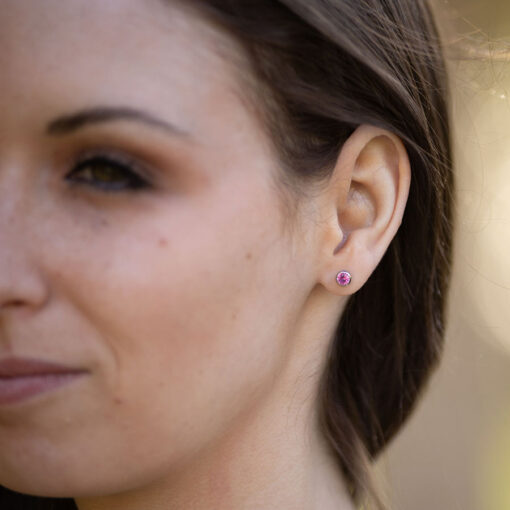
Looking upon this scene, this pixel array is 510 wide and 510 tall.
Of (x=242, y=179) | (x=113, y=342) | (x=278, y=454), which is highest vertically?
(x=242, y=179)

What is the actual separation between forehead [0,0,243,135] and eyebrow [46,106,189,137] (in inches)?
0.6

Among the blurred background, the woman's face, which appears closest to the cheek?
the woman's face

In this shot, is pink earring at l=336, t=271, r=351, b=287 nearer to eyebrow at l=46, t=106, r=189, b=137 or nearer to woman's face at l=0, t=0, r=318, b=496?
woman's face at l=0, t=0, r=318, b=496

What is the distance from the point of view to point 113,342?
5.11 feet

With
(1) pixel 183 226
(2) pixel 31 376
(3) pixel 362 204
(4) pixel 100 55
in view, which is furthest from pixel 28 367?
(3) pixel 362 204

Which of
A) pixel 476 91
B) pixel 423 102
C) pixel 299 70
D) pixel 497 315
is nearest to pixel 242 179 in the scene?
pixel 299 70

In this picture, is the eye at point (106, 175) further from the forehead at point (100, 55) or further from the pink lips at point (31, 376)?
the pink lips at point (31, 376)

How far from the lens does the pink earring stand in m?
1.80

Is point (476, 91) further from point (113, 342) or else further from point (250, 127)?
point (113, 342)

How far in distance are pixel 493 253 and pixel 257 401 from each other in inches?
107

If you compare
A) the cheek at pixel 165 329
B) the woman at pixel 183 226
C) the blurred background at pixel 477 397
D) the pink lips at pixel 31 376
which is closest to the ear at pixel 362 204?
the woman at pixel 183 226

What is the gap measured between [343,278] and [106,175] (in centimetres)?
55

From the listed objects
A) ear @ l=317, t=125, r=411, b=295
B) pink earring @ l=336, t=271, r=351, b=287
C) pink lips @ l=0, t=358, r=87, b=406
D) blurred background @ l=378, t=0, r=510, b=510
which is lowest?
blurred background @ l=378, t=0, r=510, b=510

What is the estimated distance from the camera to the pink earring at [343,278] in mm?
1801
